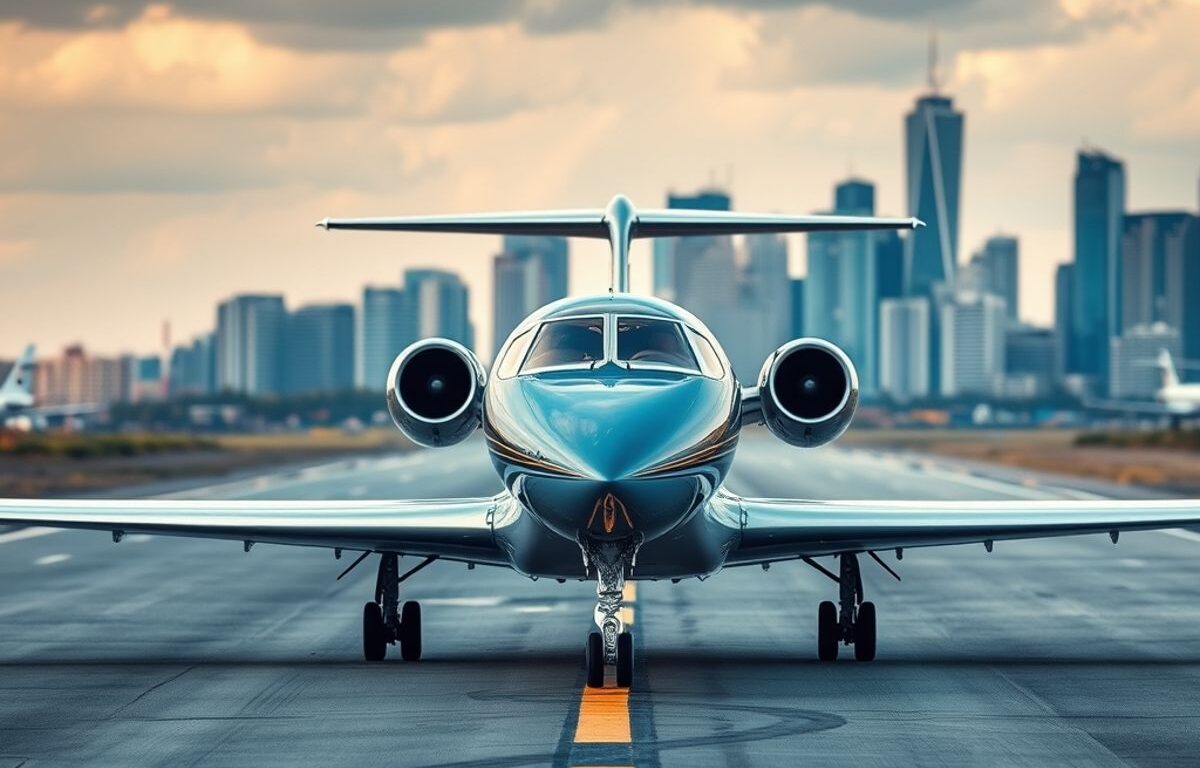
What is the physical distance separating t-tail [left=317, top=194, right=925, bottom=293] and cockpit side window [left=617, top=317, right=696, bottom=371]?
364 centimetres

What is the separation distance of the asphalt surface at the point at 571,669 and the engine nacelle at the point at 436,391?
194 centimetres

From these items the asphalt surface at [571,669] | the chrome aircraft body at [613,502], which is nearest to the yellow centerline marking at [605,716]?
the asphalt surface at [571,669]

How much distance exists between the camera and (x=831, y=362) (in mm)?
15422

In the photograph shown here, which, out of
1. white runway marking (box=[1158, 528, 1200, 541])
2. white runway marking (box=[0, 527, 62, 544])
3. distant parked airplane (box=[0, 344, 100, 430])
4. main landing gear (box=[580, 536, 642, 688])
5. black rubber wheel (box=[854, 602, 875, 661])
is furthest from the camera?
distant parked airplane (box=[0, 344, 100, 430])

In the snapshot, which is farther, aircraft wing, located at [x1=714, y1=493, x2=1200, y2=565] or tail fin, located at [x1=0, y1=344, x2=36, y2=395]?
tail fin, located at [x1=0, y1=344, x2=36, y2=395]

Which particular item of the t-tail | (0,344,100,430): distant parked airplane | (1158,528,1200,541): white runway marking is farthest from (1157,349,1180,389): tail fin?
the t-tail

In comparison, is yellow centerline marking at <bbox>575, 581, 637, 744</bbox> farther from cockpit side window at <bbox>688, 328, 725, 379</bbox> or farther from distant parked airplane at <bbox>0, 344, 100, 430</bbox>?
distant parked airplane at <bbox>0, 344, 100, 430</bbox>

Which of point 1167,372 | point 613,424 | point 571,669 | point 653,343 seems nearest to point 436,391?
point 653,343

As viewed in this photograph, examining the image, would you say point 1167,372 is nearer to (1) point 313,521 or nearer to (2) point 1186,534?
(2) point 1186,534

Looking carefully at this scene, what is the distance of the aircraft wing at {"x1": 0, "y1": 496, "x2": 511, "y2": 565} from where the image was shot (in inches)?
622

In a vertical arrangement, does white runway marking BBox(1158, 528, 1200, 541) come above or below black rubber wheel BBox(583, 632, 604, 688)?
below

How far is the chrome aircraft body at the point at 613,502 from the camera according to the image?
13.3 metres

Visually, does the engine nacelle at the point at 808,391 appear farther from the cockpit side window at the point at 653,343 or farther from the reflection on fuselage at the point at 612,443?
the cockpit side window at the point at 653,343

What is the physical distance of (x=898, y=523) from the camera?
1591 centimetres
